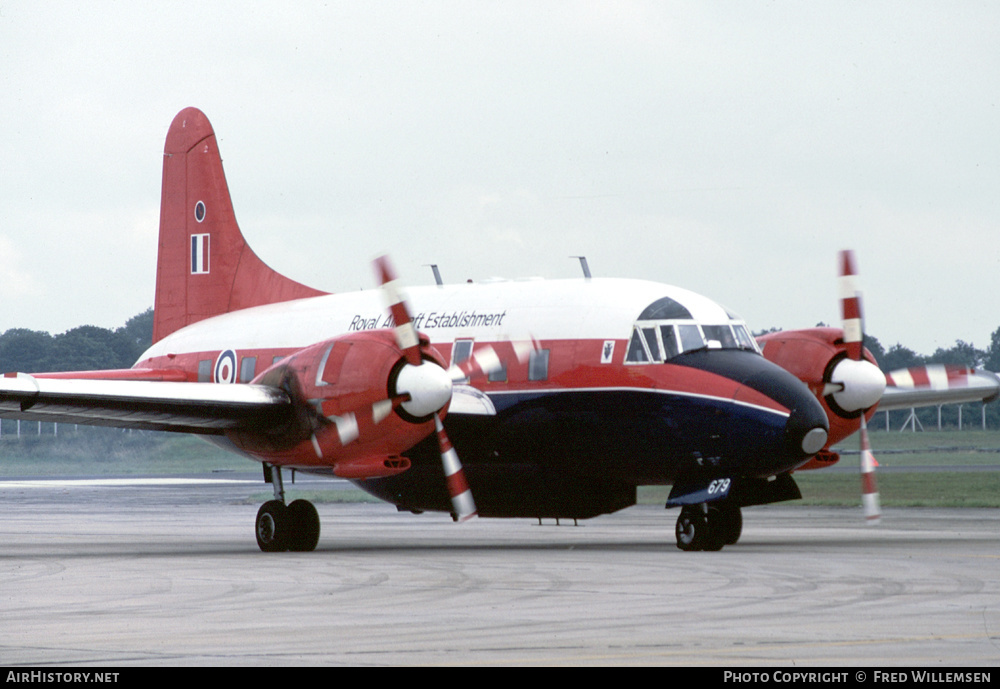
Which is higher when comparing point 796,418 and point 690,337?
point 690,337

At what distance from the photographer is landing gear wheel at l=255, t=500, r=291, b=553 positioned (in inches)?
947

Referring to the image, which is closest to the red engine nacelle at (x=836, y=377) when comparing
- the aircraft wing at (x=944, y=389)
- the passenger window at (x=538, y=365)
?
the aircraft wing at (x=944, y=389)

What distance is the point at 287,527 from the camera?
947 inches

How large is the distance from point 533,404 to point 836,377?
5080 millimetres

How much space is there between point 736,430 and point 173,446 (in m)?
52.7

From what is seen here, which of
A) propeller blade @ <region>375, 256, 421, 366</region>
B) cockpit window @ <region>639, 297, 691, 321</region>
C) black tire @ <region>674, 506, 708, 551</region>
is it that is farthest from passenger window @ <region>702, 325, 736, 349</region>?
propeller blade @ <region>375, 256, 421, 366</region>

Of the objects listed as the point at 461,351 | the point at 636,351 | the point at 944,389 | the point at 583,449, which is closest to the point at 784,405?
the point at 636,351

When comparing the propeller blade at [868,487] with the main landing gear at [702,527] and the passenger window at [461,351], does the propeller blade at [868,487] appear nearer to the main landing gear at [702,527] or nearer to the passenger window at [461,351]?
the main landing gear at [702,527]

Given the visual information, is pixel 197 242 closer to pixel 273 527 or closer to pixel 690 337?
pixel 273 527

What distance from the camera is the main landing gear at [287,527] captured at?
24062 mm

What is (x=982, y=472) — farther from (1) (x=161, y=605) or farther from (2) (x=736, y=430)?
(1) (x=161, y=605)

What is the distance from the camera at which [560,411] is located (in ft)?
76.7

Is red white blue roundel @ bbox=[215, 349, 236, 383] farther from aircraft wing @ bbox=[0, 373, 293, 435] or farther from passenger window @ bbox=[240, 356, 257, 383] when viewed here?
aircraft wing @ bbox=[0, 373, 293, 435]

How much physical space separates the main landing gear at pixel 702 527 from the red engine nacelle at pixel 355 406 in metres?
3.95
